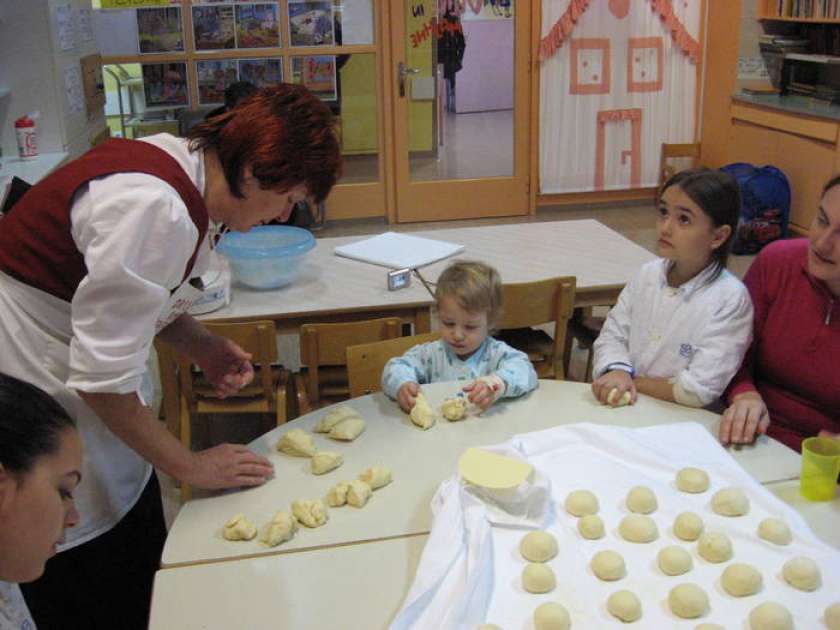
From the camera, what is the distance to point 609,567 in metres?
1.25

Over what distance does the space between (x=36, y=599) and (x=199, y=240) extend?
0.71 meters

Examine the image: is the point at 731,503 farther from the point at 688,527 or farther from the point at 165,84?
the point at 165,84

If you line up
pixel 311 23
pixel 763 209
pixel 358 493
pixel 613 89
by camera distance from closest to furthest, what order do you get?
pixel 358 493 → pixel 763 209 → pixel 311 23 → pixel 613 89

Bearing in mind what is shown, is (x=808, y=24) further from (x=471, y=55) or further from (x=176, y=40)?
(x=176, y=40)

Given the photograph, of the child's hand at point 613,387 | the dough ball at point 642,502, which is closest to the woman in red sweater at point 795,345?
the child's hand at point 613,387

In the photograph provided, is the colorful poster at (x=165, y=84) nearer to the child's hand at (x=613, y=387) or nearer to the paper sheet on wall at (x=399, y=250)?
the paper sheet on wall at (x=399, y=250)

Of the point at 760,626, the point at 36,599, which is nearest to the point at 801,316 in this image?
the point at 760,626

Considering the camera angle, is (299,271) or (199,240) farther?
(299,271)

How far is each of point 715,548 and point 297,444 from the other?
0.79 meters

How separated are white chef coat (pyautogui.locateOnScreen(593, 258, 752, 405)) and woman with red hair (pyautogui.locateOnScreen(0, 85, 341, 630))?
3.19ft

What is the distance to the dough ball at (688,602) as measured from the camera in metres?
1.18

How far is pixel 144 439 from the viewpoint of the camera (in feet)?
4.24

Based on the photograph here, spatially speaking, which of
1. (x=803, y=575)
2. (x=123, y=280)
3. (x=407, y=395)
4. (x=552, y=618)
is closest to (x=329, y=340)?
(x=407, y=395)

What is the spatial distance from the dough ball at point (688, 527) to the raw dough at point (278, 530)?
0.64 meters
